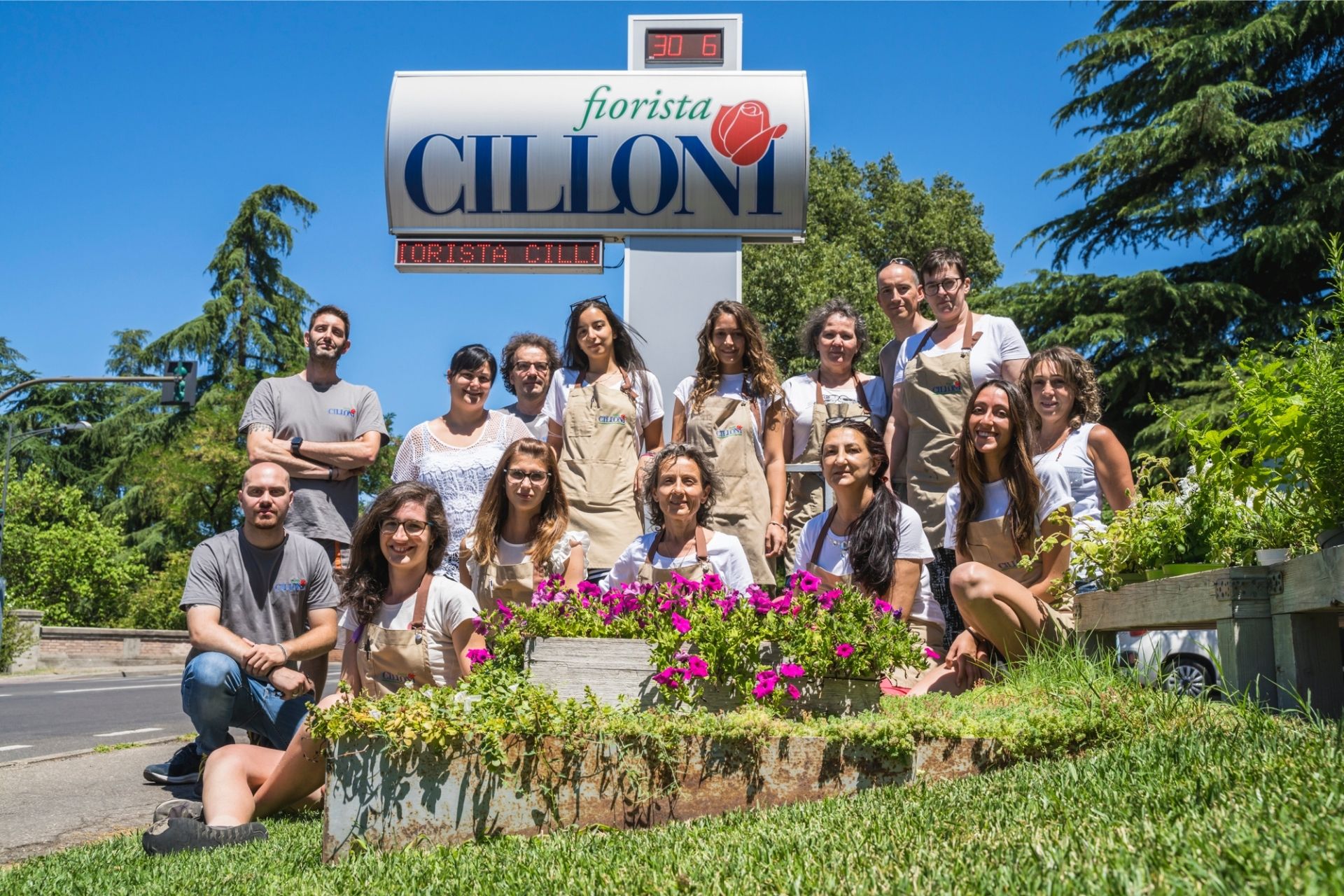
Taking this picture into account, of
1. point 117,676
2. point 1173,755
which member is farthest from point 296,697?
point 117,676

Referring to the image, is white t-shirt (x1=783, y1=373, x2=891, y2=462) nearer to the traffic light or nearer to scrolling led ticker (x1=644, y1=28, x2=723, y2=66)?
scrolling led ticker (x1=644, y1=28, x2=723, y2=66)

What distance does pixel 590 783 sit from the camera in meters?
3.64

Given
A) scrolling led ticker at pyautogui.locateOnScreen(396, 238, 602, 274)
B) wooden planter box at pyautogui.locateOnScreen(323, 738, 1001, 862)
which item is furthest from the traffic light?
wooden planter box at pyautogui.locateOnScreen(323, 738, 1001, 862)

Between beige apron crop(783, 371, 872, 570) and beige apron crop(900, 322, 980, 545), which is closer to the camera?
beige apron crop(900, 322, 980, 545)

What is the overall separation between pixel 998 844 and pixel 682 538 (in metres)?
2.89

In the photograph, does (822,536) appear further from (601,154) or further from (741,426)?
(601,154)

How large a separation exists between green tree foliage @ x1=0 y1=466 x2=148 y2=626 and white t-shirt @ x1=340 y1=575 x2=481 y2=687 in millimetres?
33122

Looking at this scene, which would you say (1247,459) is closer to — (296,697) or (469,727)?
(469,727)

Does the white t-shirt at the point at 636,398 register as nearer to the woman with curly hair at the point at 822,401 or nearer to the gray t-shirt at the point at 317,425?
the woman with curly hair at the point at 822,401

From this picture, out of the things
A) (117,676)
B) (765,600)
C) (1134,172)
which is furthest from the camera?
(117,676)

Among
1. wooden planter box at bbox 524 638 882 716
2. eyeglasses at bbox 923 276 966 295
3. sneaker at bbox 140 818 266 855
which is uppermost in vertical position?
eyeglasses at bbox 923 276 966 295

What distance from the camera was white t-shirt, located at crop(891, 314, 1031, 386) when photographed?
6.29 m

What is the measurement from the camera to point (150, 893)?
11.4ft

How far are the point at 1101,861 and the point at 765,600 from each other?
2.01m
